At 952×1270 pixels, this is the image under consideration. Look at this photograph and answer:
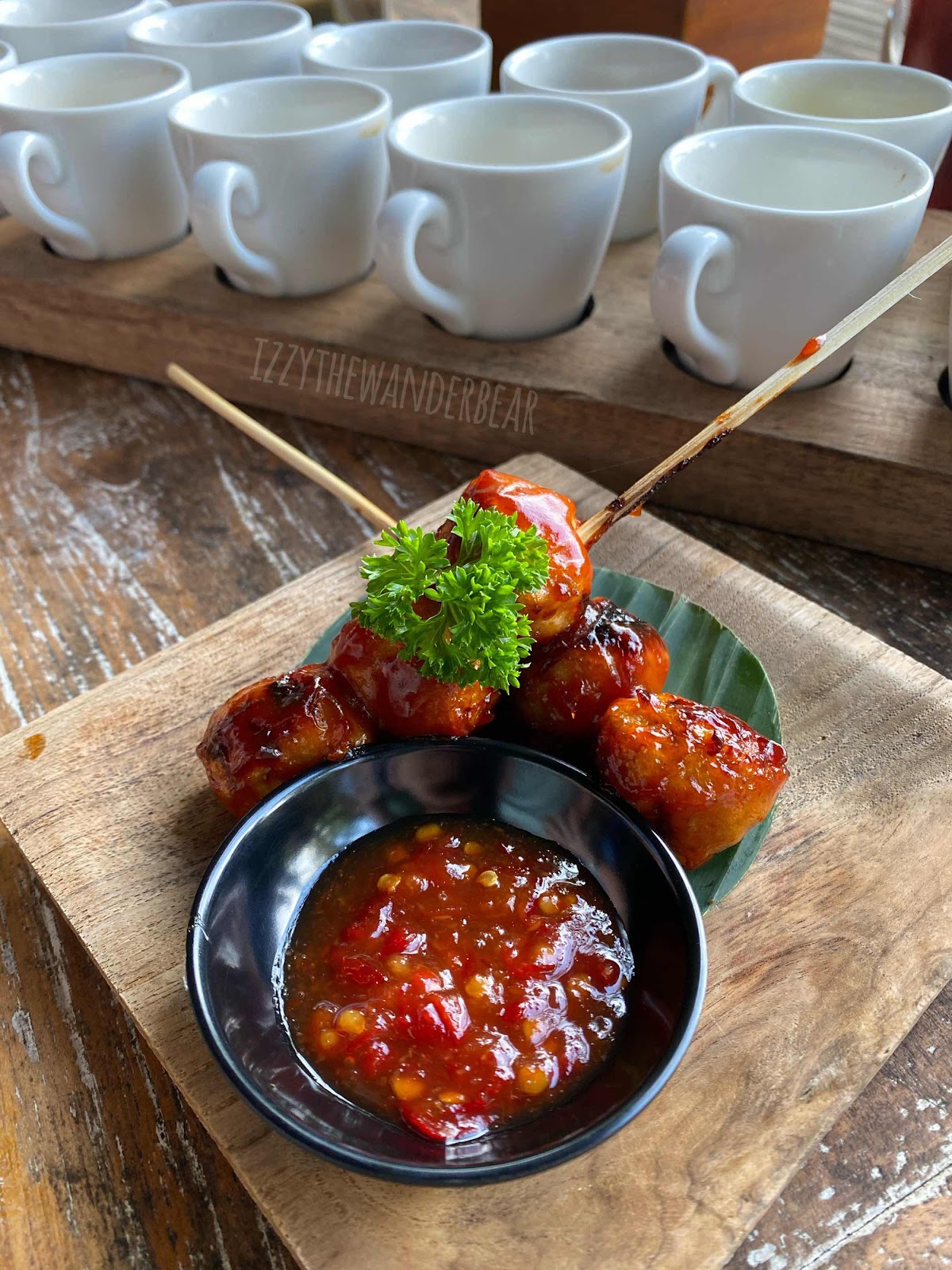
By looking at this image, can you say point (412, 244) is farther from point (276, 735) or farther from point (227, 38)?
point (227, 38)

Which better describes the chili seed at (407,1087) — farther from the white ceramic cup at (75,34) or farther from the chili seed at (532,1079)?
the white ceramic cup at (75,34)

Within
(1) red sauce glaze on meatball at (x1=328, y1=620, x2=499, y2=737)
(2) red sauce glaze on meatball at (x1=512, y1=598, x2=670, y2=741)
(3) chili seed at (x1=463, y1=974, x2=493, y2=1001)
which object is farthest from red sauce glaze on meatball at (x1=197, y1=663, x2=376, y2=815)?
(3) chili seed at (x1=463, y1=974, x2=493, y2=1001)

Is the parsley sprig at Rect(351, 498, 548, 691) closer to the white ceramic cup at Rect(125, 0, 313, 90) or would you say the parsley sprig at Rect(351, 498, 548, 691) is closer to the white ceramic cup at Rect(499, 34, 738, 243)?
the white ceramic cup at Rect(499, 34, 738, 243)

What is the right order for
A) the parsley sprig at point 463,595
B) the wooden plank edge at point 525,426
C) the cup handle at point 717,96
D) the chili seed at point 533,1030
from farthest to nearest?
1. the cup handle at point 717,96
2. the wooden plank edge at point 525,426
3. the parsley sprig at point 463,595
4. the chili seed at point 533,1030

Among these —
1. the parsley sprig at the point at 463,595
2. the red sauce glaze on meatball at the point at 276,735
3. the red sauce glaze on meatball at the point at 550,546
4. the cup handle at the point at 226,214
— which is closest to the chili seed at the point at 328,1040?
the red sauce glaze on meatball at the point at 276,735

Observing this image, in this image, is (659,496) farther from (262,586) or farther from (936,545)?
(262,586)

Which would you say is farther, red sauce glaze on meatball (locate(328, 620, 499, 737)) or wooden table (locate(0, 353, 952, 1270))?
red sauce glaze on meatball (locate(328, 620, 499, 737))
